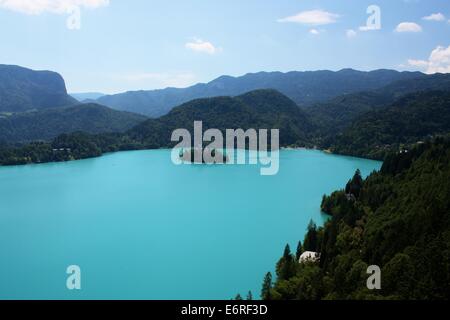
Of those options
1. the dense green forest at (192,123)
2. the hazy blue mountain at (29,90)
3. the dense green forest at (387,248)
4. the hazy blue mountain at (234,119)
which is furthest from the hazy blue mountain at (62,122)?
the dense green forest at (387,248)

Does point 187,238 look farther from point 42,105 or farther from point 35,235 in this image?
point 42,105

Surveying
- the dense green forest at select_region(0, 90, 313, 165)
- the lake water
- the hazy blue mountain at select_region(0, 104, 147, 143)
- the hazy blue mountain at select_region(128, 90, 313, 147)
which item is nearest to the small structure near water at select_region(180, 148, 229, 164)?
the lake water

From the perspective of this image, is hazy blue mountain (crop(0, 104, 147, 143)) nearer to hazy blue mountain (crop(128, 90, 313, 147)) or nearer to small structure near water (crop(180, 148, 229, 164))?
hazy blue mountain (crop(128, 90, 313, 147))

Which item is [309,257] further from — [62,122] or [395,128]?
[62,122]

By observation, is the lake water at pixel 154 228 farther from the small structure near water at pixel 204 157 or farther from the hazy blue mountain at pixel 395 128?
the hazy blue mountain at pixel 395 128

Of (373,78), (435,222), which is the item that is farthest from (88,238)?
(373,78)

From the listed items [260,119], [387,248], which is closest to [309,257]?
[387,248]

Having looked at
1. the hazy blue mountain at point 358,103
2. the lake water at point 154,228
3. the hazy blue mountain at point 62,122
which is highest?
the hazy blue mountain at point 358,103
